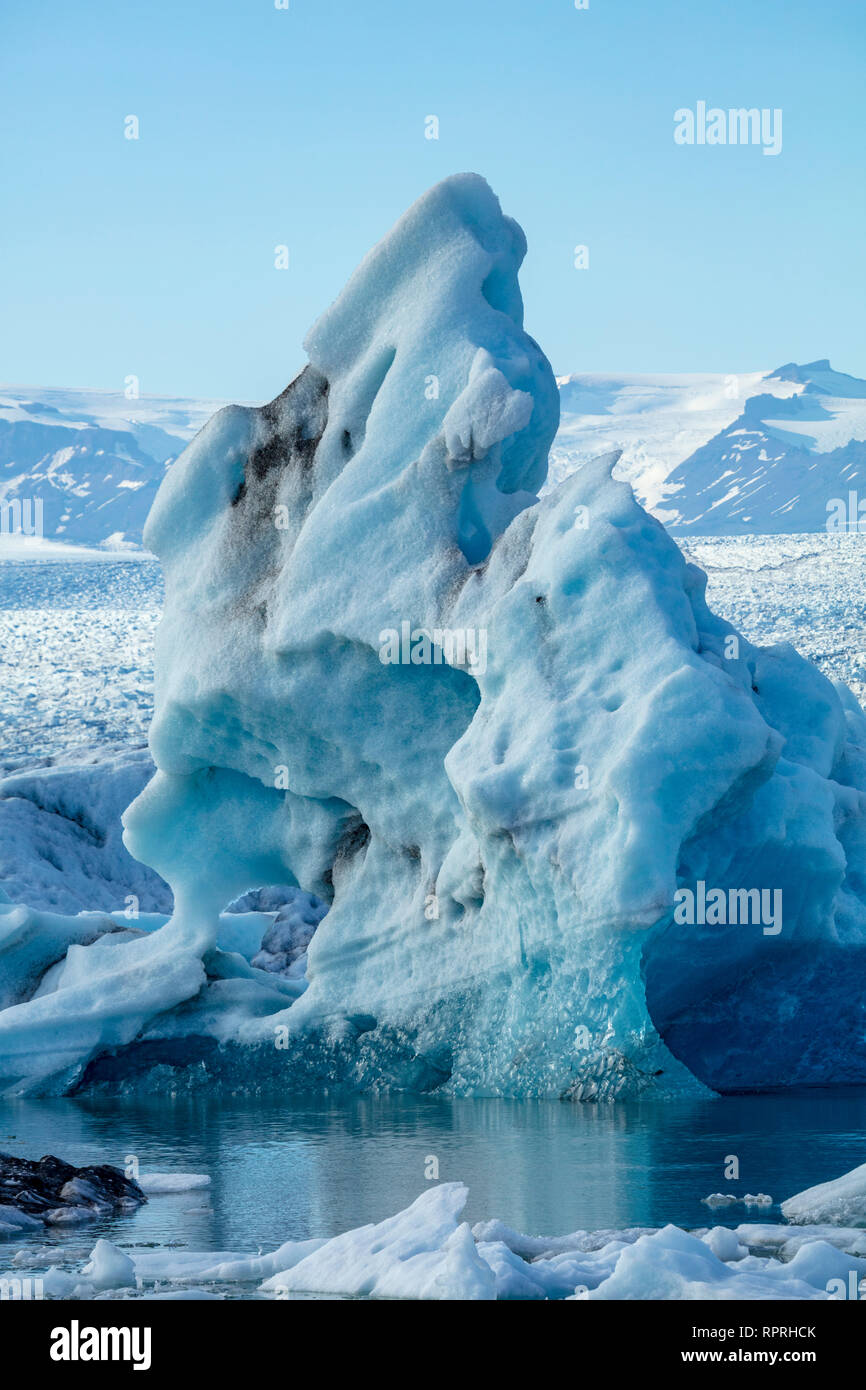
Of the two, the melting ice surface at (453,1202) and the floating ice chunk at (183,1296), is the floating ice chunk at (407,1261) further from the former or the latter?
the floating ice chunk at (183,1296)

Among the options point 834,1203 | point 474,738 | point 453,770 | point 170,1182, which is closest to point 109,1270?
point 170,1182

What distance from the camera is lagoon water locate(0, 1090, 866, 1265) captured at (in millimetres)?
8953

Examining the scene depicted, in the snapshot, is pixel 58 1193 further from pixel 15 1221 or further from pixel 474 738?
pixel 474 738

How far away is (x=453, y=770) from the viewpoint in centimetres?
1360

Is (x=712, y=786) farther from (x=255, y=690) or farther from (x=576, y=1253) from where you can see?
(x=576, y=1253)

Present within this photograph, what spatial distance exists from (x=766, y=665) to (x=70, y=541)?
7944 centimetres

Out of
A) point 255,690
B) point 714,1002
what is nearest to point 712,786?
point 714,1002

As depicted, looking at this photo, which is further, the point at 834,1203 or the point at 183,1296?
the point at 834,1203

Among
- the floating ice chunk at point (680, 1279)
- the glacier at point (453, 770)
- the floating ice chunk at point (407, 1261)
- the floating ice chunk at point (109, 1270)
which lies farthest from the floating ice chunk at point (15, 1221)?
the glacier at point (453, 770)

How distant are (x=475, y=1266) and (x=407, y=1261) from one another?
1.42 ft

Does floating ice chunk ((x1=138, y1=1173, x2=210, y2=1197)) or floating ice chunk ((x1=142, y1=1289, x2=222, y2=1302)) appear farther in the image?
floating ice chunk ((x1=138, y1=1173, x2=210, y2=1197))

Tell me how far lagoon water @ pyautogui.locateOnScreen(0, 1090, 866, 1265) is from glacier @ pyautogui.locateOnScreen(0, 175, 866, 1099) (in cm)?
72

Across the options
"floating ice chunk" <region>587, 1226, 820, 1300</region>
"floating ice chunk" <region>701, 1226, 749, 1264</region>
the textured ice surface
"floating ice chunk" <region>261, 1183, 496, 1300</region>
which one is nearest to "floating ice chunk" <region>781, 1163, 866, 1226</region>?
the textured ice surface

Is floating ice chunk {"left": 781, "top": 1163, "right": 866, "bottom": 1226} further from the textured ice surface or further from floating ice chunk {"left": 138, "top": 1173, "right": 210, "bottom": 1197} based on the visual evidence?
floating ice chunk {"left": 138, "top": 1173, "right": 210, "bottom": 1197}
